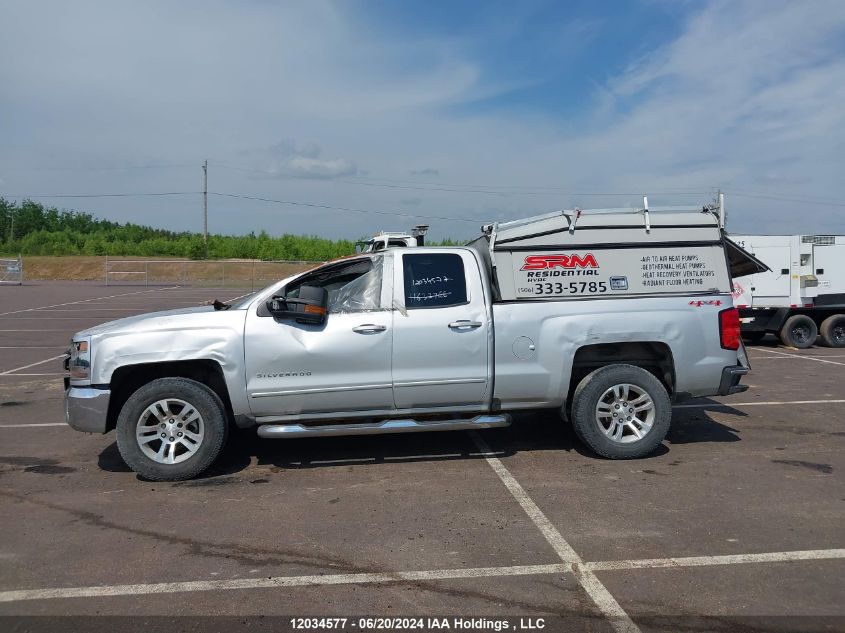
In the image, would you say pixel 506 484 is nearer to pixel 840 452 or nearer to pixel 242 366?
pixel 242 366

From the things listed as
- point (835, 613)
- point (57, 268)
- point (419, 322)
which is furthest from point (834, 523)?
point (57, 268)

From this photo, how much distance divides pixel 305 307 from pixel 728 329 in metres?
3.81

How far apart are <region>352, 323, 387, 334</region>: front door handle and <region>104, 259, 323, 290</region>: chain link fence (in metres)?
39.8

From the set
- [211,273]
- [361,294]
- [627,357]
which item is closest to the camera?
[361,294]

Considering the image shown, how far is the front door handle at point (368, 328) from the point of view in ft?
20.4

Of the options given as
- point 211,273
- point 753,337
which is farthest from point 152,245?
point 753,337

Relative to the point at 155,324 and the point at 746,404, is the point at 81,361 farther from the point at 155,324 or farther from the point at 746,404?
the point at 746,404

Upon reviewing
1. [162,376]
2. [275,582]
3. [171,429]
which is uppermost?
[162,376]

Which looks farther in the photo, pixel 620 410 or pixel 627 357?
pixel 627 357

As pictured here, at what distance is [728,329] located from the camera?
662cm

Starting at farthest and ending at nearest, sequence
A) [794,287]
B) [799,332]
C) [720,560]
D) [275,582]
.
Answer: [799,332]
[794,287]
[720,560]
[275,582]

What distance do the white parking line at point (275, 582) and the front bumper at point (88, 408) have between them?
2.08 metres

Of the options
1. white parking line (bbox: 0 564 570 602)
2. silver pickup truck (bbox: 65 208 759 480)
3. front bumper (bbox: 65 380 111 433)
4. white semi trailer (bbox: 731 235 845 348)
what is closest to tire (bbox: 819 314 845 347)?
white semi trailer (bbox: 731 235 845 348)

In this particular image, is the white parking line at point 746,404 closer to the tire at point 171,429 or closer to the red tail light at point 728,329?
the red tail light at point 728,329
